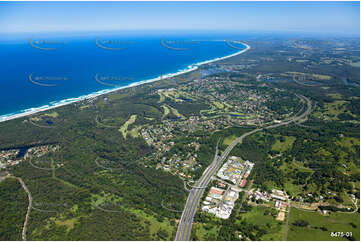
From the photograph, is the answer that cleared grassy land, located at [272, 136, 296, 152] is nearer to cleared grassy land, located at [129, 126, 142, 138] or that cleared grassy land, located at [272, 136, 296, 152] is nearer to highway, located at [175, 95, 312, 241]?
highway, located at [175, 95, 312, 241]

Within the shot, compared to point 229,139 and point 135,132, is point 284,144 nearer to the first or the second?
point 229,139

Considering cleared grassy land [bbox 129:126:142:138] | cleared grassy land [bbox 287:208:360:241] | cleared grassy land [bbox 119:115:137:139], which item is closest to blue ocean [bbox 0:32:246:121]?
cleared grassy land [bbox 119:115:137:139]

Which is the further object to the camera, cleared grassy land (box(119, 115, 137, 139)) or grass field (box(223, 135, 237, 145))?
cleared grassy land (box(119, 115, 137, 139))

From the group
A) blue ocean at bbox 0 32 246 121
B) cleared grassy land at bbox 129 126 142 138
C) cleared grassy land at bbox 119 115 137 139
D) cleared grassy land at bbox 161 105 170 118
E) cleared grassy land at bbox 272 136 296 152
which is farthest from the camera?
blue ocean at bbox 0 32 246 121

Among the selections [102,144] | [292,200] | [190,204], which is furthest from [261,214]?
[102,144]

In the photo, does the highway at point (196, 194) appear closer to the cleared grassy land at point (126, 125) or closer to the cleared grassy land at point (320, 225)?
the cleared grassy land at point (320, 225)

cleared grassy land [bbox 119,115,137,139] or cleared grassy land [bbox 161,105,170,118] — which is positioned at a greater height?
cleared grassy land [bbox 161,105,170,118]
